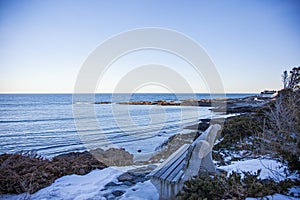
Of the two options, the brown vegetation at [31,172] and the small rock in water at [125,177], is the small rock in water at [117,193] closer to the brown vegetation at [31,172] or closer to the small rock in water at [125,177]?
the small rock in water at [125,177]

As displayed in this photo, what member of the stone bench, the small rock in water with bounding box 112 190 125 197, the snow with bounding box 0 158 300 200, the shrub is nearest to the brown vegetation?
the snow with bounding box 0 158 300 200

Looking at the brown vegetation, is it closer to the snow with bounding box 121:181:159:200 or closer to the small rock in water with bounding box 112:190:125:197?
the small rock in water with bounding box 112:190:125:197

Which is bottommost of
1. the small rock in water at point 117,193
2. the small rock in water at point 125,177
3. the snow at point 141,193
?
the small rock in water at point 125,177

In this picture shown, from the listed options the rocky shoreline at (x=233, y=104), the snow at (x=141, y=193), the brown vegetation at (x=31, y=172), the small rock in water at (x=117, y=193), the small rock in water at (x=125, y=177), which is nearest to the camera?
the snow at (x=141, y=193)

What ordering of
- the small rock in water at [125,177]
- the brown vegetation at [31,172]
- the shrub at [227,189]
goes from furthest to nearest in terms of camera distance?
the small rock in water at [125,177] < the brown vegetation at [31,172] < the shrub at [227,189]

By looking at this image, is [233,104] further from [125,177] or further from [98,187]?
[98,187]

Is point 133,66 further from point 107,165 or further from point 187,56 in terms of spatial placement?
point 107,165

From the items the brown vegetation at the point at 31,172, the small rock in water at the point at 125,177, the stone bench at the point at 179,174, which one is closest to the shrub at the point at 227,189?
the stone bench at the point at 179,174

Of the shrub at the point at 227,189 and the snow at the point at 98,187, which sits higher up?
the shrub at the point at 227,189

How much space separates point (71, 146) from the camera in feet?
36.0

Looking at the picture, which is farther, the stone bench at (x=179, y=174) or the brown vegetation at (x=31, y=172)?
the brown vegetation at (x=31, y=172)

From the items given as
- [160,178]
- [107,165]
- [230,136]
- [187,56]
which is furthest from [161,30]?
[160,178]

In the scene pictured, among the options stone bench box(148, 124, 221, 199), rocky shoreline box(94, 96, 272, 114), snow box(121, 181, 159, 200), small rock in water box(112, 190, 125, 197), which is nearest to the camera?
stone bench box(148, 124, 221, 199)

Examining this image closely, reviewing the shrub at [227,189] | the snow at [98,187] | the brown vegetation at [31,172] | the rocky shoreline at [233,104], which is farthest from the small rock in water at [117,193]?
the rocky shoreline at [233,104]
